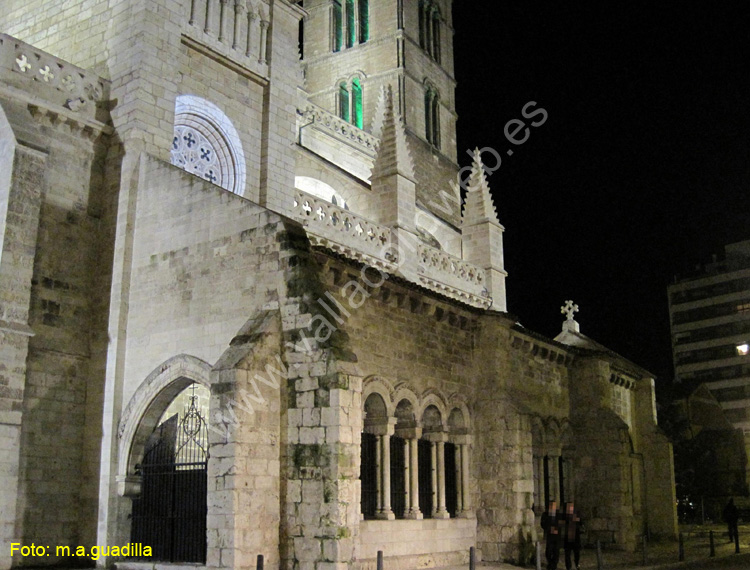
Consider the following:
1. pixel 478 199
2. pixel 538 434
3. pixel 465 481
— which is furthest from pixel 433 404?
pixel 478 199

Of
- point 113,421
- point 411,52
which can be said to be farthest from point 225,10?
point 411,52

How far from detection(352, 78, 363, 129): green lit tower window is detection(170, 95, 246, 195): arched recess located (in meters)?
21.6

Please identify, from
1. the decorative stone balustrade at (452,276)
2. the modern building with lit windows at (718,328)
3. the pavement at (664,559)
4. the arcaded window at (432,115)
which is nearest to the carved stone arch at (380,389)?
the pavement at (664,559)

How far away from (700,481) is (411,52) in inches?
1106

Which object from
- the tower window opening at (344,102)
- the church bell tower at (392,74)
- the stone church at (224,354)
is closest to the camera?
the stone church at (224,354)

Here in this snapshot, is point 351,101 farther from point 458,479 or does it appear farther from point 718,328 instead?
point 718,328

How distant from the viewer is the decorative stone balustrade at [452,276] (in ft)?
73.9

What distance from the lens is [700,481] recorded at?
45250mm

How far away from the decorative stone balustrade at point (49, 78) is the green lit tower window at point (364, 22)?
26122 millimetres

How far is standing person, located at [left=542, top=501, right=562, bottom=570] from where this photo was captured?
50.3 ft

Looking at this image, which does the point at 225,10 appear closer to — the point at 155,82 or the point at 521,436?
the point at 155,82

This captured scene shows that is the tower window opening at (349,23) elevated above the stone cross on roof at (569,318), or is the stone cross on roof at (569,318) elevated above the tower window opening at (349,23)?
the tower window opening at (349,23)

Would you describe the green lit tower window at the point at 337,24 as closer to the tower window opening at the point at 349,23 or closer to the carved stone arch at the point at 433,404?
the tower window opening at the point at 349,23

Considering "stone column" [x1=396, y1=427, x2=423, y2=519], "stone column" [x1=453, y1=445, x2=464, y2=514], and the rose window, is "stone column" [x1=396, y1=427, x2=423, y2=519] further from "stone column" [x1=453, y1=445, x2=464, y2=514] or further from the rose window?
the rose window
